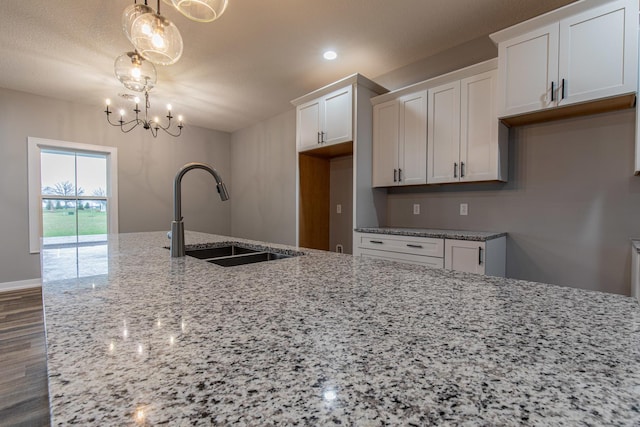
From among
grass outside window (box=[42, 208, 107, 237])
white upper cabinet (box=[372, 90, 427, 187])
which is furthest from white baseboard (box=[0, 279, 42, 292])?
white upper cabinet (box=[372, 90, 427, 187])

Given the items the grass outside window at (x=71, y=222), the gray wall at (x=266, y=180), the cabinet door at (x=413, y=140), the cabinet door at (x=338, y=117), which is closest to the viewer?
the cabinet door at (x=413, y=140)

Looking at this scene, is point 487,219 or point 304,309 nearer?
point 304,309

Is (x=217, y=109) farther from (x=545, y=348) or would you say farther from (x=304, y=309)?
(x=545, y=348)

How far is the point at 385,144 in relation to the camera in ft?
10.4

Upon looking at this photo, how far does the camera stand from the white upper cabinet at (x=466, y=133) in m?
2.44

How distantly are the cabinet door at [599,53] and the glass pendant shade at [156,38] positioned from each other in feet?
8.56

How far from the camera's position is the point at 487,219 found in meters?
2.72

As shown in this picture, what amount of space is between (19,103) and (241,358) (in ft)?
17.7

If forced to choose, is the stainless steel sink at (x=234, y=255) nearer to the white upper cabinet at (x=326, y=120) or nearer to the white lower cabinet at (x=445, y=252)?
the white lower cabinet at (x=445, y=252)

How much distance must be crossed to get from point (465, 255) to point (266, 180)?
12.0ft

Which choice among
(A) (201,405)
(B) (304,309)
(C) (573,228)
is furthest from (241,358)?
(C) (573,228)

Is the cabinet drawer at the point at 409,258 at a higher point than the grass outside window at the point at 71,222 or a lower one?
lower

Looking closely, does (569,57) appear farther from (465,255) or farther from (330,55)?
(330,55)

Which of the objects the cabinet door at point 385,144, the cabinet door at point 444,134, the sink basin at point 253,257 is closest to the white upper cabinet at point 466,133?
the cabinet door at point 444,134
